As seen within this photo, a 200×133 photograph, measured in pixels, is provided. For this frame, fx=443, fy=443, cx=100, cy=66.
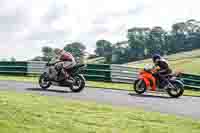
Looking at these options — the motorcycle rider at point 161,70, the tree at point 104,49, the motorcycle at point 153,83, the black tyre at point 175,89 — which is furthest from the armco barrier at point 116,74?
the tree at point 104,49

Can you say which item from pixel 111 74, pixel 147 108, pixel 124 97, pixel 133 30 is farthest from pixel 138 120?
pixel 133 30

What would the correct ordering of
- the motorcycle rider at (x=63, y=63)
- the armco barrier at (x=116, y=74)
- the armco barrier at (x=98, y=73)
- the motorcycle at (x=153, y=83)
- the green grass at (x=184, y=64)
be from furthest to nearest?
the green grass at (x=184, y=64) → the armco barrier at (x=98, y=73) → the armco barrier at (x=116, y=74) → the motorcycle at (x=153, y=83) → the motorcycle rider at (x=63, y=63)

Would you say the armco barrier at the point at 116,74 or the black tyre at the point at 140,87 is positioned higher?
the armco barrier at the point at 116,74

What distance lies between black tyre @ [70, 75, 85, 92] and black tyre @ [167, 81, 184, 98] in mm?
3311

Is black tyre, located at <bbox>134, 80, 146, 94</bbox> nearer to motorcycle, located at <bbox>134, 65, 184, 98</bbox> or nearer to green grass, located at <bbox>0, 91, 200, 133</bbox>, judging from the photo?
motorcycle, located at <bbox>134, 65, 184, 98</bbox>

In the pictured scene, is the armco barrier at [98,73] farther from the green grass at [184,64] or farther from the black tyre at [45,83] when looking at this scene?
the green grass at [184,64]

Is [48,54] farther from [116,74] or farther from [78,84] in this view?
[78,84]

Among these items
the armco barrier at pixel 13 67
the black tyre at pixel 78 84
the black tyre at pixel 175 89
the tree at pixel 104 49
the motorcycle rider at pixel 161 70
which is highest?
the tree at pixel 104 49

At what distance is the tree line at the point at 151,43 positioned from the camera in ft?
349

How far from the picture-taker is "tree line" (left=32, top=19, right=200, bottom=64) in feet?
349

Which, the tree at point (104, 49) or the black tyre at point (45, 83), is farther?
the tree at point (104, 49)

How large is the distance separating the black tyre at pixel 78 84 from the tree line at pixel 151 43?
81.9 metres

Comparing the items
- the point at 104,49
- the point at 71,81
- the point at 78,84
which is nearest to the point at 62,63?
the point at 71,81

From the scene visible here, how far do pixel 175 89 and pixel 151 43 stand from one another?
110 m
